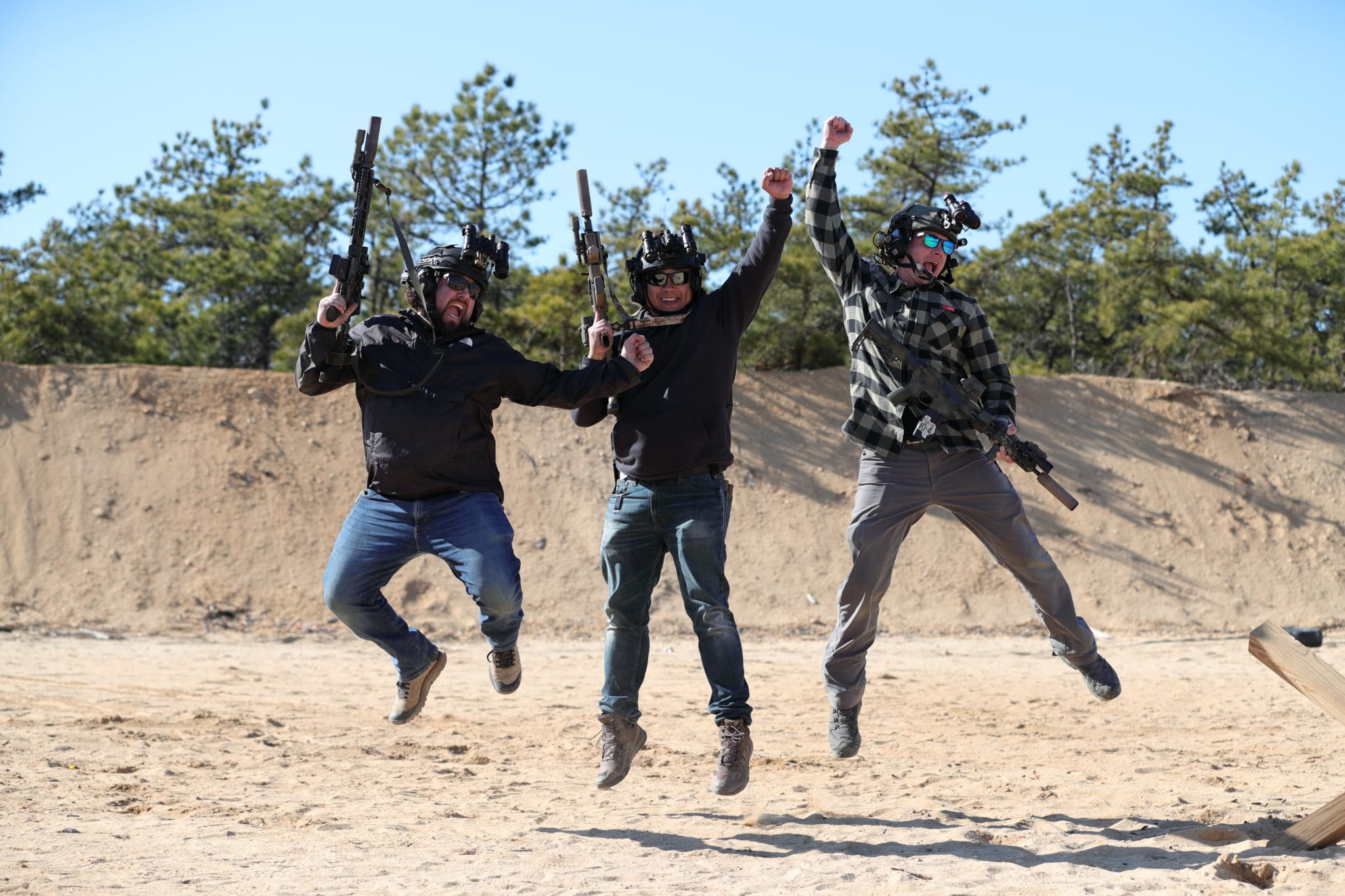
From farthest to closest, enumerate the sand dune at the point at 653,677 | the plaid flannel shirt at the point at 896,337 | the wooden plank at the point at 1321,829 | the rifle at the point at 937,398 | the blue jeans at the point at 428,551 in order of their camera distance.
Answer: the plaid flannel shirt at the point at 896,337 → the rifle at the point at 937,398 → the blue jeans at the point at 428,551 → the sand dune at the point at 653,677 → the wooden plank at the point at 1321,829

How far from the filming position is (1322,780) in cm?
664

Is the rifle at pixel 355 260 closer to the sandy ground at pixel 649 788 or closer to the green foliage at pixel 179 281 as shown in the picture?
the sandy ground at pixel 649 788

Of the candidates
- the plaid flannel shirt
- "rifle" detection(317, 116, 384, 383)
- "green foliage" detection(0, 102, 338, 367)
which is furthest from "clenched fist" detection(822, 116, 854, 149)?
"green foliage" detection(0, 102, 338, 367)

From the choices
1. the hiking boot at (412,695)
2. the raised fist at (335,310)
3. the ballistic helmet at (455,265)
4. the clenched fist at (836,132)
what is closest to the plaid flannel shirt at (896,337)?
the clenched fist at (836,132)

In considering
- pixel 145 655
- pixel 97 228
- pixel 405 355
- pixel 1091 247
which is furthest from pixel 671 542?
pixel 97 228

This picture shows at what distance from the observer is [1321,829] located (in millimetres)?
5133

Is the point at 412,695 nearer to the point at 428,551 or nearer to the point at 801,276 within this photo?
the point at 428,551

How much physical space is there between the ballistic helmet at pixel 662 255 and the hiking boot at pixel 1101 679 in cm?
279

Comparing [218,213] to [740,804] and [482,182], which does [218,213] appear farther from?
[740,804]

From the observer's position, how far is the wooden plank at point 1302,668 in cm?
507

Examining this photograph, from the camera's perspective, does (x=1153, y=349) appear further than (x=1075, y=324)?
No

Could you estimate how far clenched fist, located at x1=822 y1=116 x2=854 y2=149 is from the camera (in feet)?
19.6

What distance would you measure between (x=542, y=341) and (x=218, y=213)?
12.7 meters

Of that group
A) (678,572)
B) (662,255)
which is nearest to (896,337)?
(662,255)
